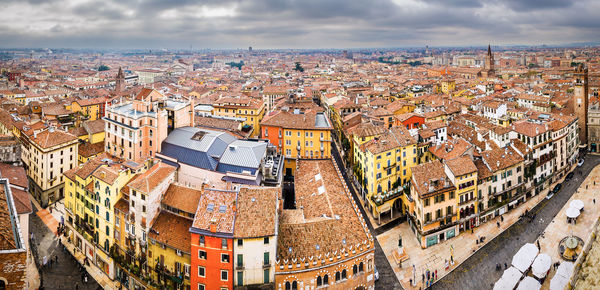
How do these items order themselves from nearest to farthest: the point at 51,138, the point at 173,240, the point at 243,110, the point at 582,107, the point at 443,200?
the point at 173,240 < the point at 443,200 < the point at 51,138 < the point at 582,107 < the point at 243,110

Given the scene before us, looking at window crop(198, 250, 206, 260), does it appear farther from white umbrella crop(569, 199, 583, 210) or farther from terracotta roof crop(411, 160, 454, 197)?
white umbrella crop(569, 199, 583, 210)

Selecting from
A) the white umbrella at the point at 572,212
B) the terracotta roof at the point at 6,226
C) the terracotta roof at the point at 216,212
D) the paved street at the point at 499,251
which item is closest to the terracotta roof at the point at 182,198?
the terracotta roof at the point at 216,212

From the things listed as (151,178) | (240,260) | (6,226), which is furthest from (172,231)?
(6,226)

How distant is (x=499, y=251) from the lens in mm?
49094

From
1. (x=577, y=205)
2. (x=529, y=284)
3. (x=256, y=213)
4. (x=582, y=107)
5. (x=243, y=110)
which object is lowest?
(x=529, y=284)

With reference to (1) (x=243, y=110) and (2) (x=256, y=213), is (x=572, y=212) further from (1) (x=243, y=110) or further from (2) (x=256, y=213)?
(1) (x=243, y=110)

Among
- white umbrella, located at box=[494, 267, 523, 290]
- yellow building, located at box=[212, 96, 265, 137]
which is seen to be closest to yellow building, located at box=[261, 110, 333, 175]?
yellow building, located at box=[212, 96, 265, 137]

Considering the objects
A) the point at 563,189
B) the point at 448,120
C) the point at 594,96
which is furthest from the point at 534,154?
the point at 594,96

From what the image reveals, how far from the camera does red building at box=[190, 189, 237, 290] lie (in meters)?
36.1

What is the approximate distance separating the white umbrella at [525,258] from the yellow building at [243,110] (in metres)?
57.8

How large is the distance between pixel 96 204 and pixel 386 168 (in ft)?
125

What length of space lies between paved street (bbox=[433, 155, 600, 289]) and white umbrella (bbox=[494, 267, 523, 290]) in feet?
7.30

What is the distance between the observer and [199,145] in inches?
2092

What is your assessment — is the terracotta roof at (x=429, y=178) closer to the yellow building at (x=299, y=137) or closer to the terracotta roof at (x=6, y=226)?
the yellow building at (x=299, y=137)
